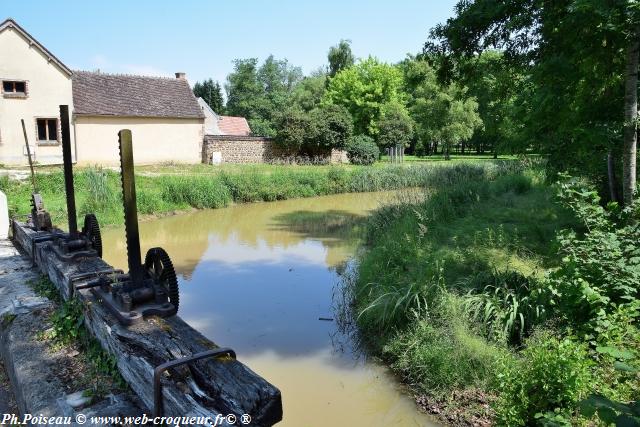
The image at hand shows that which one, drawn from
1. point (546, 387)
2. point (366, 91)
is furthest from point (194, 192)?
point (366, 91)

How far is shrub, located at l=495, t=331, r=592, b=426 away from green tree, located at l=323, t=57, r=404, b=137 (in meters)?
35.0

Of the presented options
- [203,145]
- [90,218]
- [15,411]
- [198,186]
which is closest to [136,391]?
[15,411]

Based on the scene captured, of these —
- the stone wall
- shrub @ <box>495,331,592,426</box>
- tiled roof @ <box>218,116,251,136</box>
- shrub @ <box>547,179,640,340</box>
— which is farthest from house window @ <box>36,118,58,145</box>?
shrub @ <box>495,331,592,426</box>

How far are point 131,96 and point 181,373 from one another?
81.3ft

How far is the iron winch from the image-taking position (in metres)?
3.14

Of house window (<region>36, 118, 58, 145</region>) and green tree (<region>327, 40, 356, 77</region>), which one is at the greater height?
green tree (<region>327, 40, 356, 77</region>)

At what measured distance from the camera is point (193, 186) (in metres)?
17.0

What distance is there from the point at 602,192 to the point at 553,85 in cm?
293

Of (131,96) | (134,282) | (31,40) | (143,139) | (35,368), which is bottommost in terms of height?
(35,368)

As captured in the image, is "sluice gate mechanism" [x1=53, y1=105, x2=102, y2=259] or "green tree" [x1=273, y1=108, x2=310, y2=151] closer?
"sluice gate mechanism" [x1=53, y1=105, x2=102, y2=259]

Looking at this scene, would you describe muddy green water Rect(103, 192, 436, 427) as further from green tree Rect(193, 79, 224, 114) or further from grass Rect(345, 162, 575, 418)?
green tree Rect(193, 79, 224, 114)

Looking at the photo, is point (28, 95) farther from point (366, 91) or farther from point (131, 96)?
point (366, 91)

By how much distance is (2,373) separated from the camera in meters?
3.98

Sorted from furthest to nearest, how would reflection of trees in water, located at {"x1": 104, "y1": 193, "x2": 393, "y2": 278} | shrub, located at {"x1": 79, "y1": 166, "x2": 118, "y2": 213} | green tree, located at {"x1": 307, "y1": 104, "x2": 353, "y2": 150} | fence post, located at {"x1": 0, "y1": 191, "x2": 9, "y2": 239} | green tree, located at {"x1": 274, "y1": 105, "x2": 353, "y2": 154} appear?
1. green tree, located at {"x1": 307, "y1": 104, "x2": 353, "y2": 150}
2. green tree, located at {"x1": 274, "y1": 105, "x2": 353, "y2": 154}
3. shrub, located at {"x1": 79, "y1": 166, "x2": 118, "y2": 213}
4. reflection of trees in water, located at {"x1": 104, "y1": 193, "x2": 393, "y2": 278}
5. fence post, located at {"x1": 0, "y1": 191, "x2": 9, "y2": 239}
